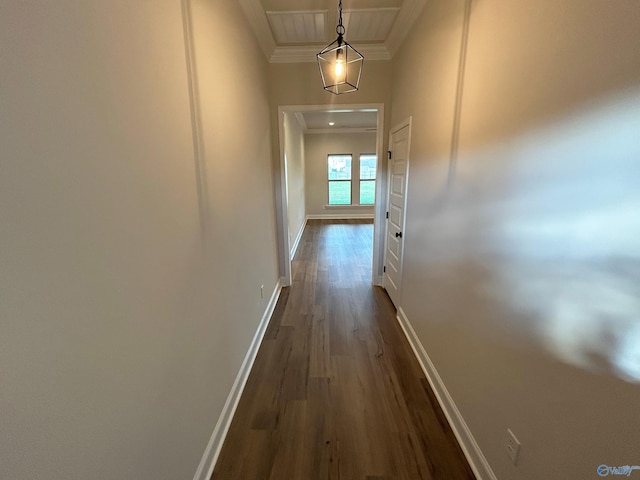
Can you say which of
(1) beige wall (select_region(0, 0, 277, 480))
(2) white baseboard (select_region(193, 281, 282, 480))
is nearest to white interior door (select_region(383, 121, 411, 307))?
(2) white baseboard (select_region(193, 281, 282, 480))

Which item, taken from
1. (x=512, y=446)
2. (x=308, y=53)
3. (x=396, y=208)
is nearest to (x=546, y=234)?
(x=512, y=446)

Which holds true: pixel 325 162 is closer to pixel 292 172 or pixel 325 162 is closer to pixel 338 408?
pixel 292 172

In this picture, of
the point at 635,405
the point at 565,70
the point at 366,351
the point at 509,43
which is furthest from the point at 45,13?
the point at 366,351

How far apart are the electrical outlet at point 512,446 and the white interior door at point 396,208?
1.82 m

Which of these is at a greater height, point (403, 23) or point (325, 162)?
point (403, 23)

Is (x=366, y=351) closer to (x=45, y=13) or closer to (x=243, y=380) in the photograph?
(x=243, y=380)

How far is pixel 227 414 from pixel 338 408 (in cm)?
73

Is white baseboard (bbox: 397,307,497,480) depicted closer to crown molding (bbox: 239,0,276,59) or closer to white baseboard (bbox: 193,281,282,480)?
white baseboard (bbox: 193,281,282,480)

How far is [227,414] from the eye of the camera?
1772 millimetres

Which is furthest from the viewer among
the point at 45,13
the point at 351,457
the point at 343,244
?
the point at 343,244

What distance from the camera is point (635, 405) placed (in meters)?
0.75

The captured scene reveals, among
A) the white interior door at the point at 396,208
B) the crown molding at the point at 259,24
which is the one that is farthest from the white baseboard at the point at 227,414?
the crown molding at the point at 259,24

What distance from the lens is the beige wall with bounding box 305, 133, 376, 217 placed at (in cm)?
894

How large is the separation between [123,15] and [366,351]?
8.49 ft
